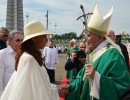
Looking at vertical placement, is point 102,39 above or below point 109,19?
below

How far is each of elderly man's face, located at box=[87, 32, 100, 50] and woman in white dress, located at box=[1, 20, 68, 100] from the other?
2.05 ft

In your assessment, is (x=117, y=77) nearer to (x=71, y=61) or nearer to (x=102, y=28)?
(x=102, y=28)

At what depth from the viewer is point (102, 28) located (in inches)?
170

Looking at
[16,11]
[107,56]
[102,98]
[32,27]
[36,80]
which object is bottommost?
[102,98]

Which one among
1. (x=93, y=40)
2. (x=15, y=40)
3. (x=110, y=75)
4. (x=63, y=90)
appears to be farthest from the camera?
(x=15, y=40)

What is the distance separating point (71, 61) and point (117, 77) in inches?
136

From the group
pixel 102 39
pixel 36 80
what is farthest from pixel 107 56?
pixel 36 80

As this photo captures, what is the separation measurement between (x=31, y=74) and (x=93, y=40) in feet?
3.32

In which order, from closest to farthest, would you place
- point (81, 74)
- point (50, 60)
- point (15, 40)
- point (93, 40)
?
point (93, 40)
point (81, 74)
point (15, 40)
point (50, 60)

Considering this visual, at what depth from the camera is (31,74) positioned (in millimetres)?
3598

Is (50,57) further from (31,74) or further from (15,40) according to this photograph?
(31,74)

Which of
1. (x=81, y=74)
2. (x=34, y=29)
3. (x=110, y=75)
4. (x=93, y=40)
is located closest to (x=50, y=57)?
(x=81, y=74)

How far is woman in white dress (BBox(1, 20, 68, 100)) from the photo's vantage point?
3588 mm

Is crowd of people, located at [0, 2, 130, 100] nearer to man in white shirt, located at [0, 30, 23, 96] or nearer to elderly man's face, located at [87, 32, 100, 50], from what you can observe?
elderly man's face, located at [87, 32, 100, 50]
